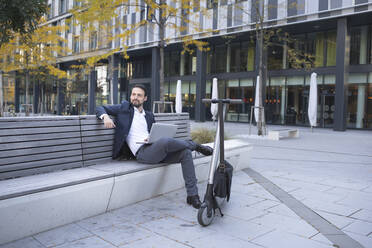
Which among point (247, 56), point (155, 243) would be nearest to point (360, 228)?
point (155, 243)

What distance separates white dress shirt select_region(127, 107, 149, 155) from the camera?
4.56 metres

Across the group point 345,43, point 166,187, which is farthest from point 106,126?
point 345,43

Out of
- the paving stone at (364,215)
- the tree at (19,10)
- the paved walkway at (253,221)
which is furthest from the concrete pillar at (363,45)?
the tree at (19,10)

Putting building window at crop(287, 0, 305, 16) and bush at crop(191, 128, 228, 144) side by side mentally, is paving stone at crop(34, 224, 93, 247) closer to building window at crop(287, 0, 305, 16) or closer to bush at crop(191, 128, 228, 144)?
bush at crop(191, 128, 228, 144)

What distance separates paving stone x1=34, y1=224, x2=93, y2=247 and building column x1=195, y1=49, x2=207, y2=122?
22.8 metres

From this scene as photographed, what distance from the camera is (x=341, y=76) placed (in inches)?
756

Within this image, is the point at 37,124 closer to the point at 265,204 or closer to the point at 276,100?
the point at 265,204

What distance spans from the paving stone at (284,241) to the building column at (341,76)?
17413 millimetres

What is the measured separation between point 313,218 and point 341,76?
17.3 metres

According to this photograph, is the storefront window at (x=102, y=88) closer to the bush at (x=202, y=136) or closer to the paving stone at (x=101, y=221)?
the bush at (x=202, y=136)

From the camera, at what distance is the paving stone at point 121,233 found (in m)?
3.23

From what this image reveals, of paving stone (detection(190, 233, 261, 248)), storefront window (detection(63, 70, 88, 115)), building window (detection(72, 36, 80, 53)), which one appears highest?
building window (detection(72, 36, 80, 53))

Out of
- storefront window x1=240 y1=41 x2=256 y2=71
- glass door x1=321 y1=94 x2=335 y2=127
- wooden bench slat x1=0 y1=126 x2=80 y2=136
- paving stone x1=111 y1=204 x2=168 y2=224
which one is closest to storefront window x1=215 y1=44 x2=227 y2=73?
storefront window x1=240 y1=41 x2=256 y2=71

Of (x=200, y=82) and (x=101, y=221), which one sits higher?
(x=200, y=82)
